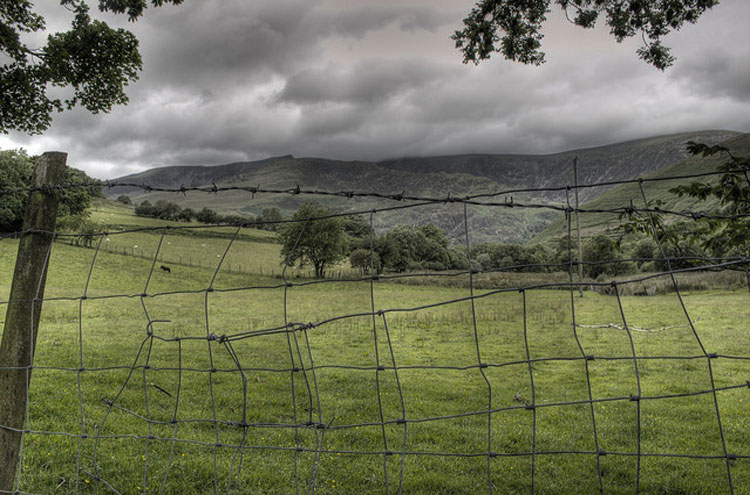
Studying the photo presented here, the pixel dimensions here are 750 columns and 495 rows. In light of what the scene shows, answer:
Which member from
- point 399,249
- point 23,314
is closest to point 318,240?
point 399,249

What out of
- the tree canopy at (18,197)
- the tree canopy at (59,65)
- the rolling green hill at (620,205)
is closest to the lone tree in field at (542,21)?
the rolling green hill at (620,205)

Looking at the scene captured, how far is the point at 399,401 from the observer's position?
805 cm

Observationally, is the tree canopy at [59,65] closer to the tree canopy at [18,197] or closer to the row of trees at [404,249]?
the tree canopy at [18,197]

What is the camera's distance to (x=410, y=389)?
8.99m

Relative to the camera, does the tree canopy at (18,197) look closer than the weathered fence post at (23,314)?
No

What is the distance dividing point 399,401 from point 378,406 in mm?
388

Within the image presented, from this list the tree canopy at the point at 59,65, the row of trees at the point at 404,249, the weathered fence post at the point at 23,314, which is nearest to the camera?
the weathered fence post at the point at 23,314

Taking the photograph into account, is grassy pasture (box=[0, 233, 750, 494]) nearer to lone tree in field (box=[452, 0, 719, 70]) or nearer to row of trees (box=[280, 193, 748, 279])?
row of trees (box=[280, 193, 748, 279])

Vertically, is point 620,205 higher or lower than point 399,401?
higher

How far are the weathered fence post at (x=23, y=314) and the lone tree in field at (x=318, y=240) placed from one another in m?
2.96

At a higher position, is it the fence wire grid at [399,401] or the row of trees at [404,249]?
the row of trees at [404,249]

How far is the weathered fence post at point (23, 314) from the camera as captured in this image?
11.4ft

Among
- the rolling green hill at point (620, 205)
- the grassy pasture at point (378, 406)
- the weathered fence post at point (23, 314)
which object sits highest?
the rolling green hill at point (620, 205)

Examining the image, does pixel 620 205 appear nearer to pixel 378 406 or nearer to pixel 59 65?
pixel 378 406
